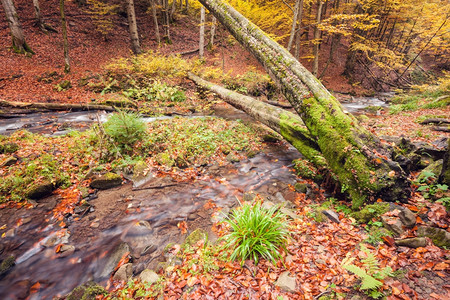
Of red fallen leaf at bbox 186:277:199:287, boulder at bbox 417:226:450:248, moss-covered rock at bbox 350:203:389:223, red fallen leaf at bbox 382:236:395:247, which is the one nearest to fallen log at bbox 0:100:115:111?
red fallen leaf at bbox 186:277:199:287

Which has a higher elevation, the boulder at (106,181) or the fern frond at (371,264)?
the fern frond at (371,264)

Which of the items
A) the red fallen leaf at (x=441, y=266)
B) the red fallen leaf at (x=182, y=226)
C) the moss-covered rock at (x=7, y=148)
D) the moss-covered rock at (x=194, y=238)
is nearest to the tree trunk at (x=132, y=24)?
the moss-covered rock at (x=7, y=148)

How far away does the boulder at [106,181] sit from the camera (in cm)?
477

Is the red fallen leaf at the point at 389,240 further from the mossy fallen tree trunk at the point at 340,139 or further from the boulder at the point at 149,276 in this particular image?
the boulder at the point at 149,276

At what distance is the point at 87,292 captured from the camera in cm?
261

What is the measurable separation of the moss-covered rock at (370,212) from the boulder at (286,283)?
1.75 meters

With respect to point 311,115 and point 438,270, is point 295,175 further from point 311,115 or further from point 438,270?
point 438,270

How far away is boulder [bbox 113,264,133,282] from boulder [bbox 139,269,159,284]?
0.24m

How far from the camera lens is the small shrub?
5637 mm

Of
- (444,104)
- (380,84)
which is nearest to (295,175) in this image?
(444,104)

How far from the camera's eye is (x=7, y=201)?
414 centimetres

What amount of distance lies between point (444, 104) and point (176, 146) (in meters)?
14.1

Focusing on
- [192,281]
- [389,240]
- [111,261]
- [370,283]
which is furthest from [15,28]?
[389,240]

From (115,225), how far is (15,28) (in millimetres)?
16450
